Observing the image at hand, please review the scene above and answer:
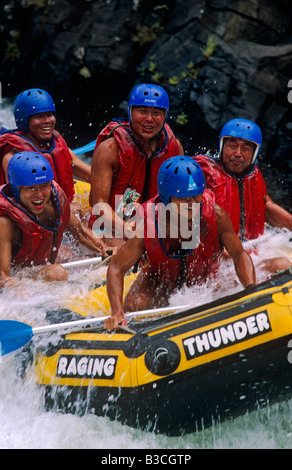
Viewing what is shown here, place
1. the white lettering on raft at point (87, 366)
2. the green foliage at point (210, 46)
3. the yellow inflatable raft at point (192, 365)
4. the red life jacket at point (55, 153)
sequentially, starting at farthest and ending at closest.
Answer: the green foliage at point (210, 46) → the red life jacket at point (55, 153) → the white lettering on raft at point (87, 366) → the yellow inflatable raft at point (192, 365)

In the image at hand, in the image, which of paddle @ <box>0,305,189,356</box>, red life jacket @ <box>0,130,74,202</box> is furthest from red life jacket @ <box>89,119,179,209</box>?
paddle @ <box>0,305,189,356</box>

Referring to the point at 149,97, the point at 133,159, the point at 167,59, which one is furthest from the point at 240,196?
the point at 167,59

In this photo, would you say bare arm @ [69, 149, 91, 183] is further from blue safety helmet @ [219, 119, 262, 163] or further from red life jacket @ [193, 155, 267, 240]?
blue safety helmet @ [219, 119, 262, 163]

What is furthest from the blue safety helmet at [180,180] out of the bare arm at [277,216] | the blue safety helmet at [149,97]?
the bare arm at [277,216]

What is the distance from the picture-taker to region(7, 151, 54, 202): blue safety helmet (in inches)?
186

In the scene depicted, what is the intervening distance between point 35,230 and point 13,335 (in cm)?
99

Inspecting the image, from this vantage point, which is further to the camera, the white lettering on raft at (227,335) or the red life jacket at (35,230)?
the red life jacket at (35,230)

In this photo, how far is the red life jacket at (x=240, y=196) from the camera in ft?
16.5

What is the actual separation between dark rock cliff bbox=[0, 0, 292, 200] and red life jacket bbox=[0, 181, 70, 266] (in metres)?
4.05

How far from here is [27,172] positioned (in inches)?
185

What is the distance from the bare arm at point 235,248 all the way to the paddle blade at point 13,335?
1.39 metres

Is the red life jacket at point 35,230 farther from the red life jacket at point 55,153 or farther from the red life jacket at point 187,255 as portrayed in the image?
the red life jacket at point 187,255

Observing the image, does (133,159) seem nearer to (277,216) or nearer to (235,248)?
(277,216)
